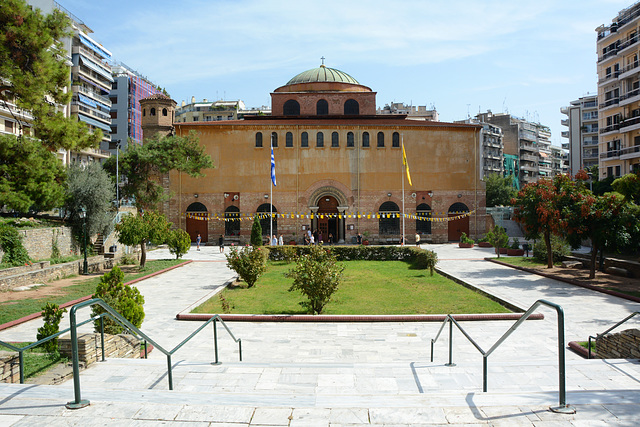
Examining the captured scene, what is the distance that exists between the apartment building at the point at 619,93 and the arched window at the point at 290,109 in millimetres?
25335

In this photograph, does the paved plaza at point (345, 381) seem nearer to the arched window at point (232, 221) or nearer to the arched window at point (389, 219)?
the arched window at point (232, 221)

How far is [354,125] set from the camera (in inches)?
1436

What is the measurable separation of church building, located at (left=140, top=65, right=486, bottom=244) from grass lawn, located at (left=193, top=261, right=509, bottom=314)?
1702 centimetres

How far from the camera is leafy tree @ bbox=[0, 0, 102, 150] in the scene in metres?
18.8

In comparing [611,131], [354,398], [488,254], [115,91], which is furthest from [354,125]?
[115,91]

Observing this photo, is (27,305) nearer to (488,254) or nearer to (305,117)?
(488,254)

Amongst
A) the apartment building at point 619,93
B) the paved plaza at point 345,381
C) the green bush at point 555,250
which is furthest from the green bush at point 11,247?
the apartment building at point 619,93

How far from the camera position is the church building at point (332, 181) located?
36062 millimetres

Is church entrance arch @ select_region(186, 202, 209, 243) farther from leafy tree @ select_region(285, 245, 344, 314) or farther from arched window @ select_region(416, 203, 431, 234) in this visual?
leafy tree @ select_region(285, 245, 344, 314)

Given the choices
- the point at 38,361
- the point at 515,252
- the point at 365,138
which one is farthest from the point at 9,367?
the point at 365,138

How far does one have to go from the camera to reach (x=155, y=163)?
3328 centimetres

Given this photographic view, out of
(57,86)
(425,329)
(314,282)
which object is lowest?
(425,329)

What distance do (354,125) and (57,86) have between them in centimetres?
2088

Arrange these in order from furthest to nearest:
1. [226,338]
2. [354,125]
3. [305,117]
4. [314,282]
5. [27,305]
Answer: [305,117], [354,125], [27,305], [314,282], [226,338]
